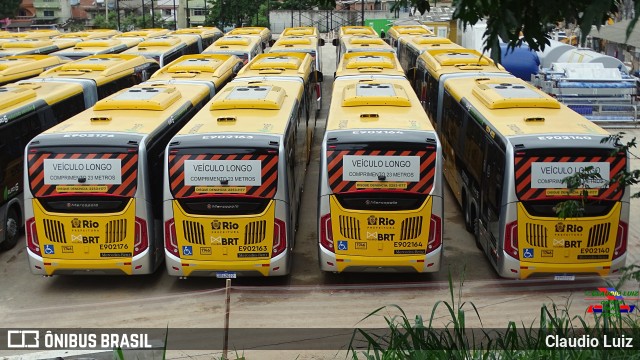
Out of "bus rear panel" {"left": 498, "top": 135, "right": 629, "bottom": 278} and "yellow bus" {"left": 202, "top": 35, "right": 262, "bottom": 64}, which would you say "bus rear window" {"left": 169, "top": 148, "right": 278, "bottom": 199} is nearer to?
"bus rear panel" {"left": 498, "top": 135, "right": 629, "bottom": 278}

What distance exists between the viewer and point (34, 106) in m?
14.1

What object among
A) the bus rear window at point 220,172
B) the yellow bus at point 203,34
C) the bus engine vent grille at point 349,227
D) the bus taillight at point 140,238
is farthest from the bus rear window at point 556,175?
the yellow bus at point 203,34

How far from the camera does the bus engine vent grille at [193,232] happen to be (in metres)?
10.4

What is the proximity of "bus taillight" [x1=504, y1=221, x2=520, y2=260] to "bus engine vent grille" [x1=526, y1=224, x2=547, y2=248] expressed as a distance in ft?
0.59

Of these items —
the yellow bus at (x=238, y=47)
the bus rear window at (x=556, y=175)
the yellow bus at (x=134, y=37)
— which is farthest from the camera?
the yellow bus at (x=134, y=37)

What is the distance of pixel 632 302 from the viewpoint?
8.99 m

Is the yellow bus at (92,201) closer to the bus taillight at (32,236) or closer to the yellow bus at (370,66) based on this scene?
the bus taillight at (32,236)

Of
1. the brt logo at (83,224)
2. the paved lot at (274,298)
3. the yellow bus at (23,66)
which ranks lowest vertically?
the paved lot at (274,298)

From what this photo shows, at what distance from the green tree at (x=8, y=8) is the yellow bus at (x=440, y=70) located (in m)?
65.3

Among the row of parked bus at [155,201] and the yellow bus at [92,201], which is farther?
the yellow bus at [92,201]

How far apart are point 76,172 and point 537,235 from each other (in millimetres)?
6803

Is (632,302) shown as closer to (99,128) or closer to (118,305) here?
(118,305)

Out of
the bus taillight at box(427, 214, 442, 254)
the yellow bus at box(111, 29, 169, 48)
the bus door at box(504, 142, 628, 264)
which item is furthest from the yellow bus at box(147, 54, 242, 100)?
the yellow bus at box(111, 29, 169, 48)

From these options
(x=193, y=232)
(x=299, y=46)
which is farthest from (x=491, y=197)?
(x=299, y=46)
